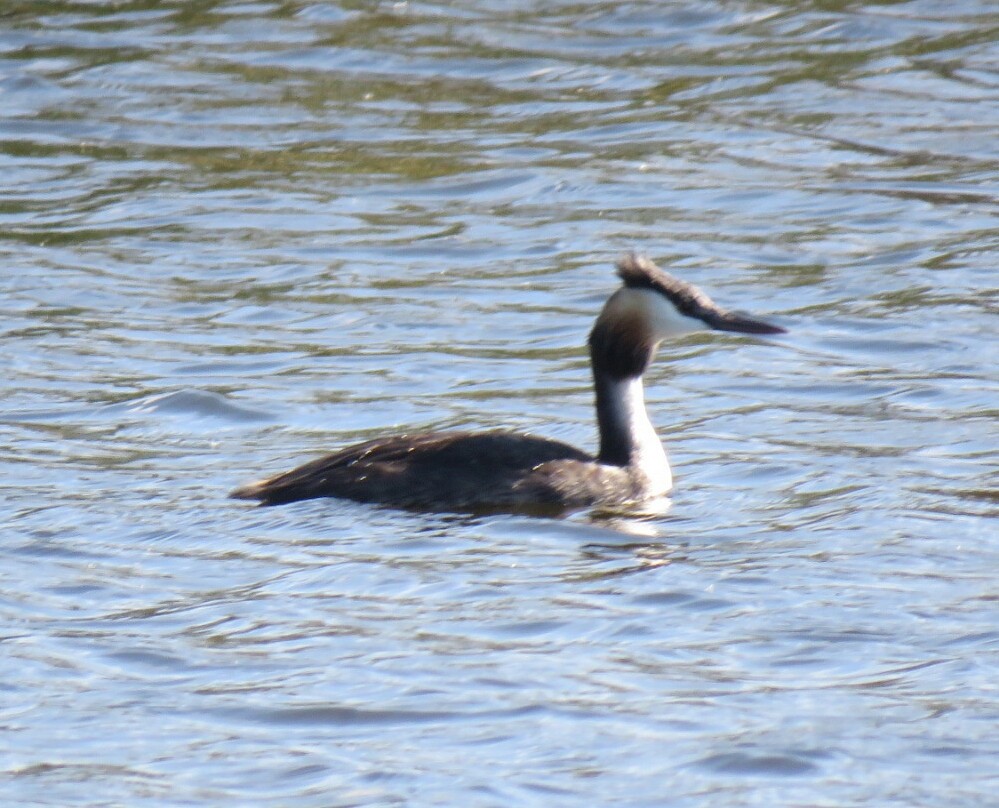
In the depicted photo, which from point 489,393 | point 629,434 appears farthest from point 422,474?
point 489,393

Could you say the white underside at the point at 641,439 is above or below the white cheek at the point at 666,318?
below

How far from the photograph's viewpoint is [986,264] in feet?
44.9

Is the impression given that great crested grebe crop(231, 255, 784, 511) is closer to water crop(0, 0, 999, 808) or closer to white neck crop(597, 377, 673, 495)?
white neck crop(597, 377, 673, 495)

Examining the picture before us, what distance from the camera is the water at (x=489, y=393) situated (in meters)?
6.69

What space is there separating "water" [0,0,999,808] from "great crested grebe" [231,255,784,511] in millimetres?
152

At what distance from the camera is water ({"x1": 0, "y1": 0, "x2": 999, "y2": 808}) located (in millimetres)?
6691

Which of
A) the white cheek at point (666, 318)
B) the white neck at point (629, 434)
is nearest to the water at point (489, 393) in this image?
the white neck at point (629, 434)

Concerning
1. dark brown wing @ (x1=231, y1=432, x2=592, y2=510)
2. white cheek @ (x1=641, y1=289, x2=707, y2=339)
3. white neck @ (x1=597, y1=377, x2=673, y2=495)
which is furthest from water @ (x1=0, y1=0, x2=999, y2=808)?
white cheek @ (x1=641, y1=289, x2=707, y2=339)

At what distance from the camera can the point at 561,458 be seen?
9.35m

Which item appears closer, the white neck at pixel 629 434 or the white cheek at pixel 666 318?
the white neck at pixel 629 434

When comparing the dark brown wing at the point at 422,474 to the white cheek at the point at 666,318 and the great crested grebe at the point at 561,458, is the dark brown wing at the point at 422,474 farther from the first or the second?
the white cheek at the point at 666,318

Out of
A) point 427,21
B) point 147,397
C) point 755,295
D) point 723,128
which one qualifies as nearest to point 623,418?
point 147,397

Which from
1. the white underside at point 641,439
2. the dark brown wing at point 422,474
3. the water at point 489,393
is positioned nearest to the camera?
the water at point 489,393

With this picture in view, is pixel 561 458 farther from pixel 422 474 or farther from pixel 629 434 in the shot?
pixel 422 474
